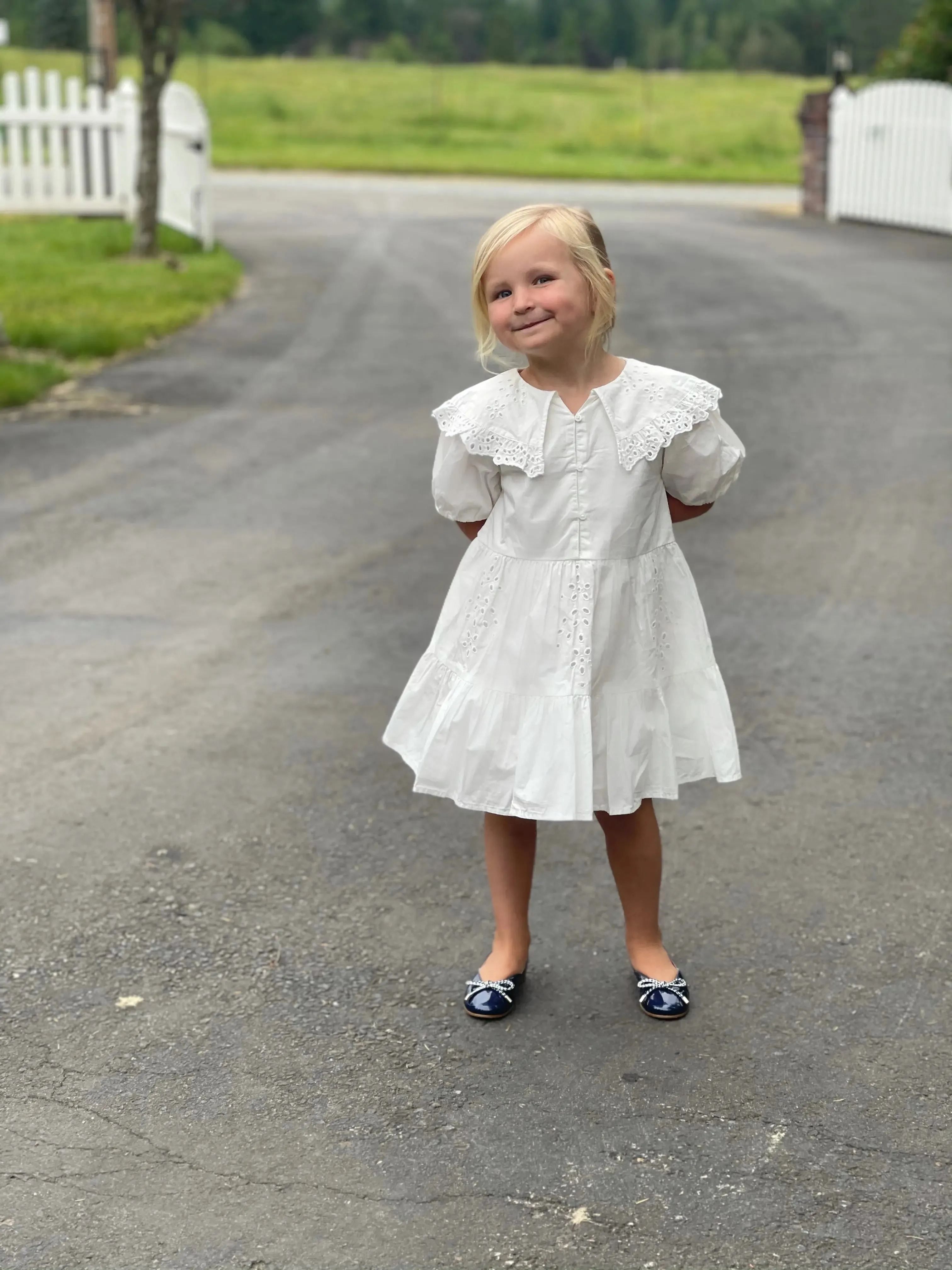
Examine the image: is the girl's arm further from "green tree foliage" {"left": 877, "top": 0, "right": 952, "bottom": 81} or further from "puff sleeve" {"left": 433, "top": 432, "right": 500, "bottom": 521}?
"green tree foliage" {"left": 877, "top": 0, "right": 952, "bottom": 81}

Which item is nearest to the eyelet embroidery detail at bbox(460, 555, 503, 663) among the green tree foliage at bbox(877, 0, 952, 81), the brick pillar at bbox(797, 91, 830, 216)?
the brick pillar at bbox(797, 91, 830, 216)

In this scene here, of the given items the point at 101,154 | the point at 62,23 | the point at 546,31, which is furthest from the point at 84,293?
the point at 546,31

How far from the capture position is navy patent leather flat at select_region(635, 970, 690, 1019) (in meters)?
3.04

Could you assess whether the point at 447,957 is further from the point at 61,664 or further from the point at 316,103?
the point at 316,103

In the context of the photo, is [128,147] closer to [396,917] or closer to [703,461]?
[396,917]

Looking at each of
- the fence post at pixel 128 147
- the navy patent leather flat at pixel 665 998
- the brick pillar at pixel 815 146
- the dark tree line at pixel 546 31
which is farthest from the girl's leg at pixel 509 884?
the dark tree line at pixel 546 31

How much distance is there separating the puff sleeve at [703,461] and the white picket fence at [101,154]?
13817 mm

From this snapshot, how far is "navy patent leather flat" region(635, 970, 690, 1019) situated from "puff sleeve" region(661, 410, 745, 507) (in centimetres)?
94

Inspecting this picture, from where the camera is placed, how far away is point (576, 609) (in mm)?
2912

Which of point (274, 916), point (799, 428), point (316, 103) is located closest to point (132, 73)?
point (316, 103)

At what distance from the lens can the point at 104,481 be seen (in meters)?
7.32

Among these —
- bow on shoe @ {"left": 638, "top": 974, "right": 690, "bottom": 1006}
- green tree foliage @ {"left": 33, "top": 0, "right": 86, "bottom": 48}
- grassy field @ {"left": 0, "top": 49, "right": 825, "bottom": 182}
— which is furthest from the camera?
green tree foliage @ {"left": 33, "top": 0, "right": 86, "bottom": 48}

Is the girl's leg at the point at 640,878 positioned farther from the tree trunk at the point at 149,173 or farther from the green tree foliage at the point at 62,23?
the green tree foliage at the point at 62,23

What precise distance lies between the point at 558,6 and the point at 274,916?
13341 cm
